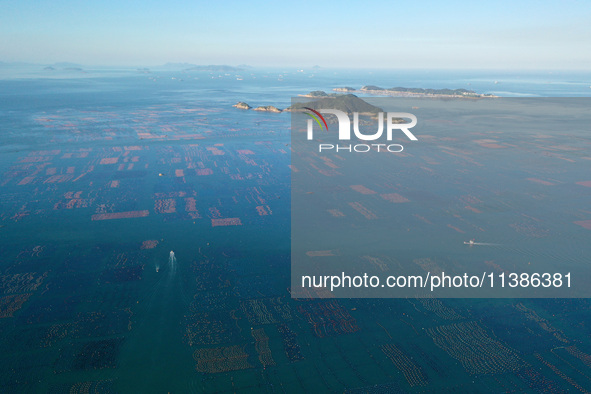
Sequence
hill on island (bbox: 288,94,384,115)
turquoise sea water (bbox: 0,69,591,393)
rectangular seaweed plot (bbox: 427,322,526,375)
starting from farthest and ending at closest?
hill on island (bbox: 288,94,384,115)
rectangular seaweed plot (bbox: 427,322,526,375)
turquoise sea water (bbox: 0,69,591,393)

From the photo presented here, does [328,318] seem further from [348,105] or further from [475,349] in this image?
[348,105]

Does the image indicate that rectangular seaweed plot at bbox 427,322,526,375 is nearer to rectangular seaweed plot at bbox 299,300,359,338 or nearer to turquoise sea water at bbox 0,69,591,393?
turquoise sea water at bbox 0,69,591,393

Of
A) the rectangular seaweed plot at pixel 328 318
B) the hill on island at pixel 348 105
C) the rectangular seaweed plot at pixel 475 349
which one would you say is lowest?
the rectangular seaweed plot at pixel 475 349

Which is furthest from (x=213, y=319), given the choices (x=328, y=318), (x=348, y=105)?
(x=348, y=105)

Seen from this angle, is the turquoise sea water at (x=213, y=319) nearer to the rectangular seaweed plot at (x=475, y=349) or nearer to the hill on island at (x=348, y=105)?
the rectangular seaweed plot at (x=475, y=349)

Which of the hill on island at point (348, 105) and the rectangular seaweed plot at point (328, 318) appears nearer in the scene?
the rectangular seaweed plot at point (328, 318)

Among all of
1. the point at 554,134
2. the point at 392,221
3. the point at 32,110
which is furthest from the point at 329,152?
the point at 32,110

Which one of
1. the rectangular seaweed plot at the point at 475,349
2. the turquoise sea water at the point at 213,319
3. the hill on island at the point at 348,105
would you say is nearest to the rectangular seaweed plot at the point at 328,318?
the turquoise sea water at the point at 213,319

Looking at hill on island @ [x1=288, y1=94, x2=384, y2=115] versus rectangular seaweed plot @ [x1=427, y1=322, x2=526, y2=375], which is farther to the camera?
hill on island @ [x1=288, y1=94, x2=384, y2=115]

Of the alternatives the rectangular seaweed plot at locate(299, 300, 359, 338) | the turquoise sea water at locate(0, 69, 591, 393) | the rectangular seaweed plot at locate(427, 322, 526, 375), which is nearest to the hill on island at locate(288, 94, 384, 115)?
the turquoise sea water at locate(0, 69, 591, 393)

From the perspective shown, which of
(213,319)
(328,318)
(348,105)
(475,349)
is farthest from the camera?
(348,105)

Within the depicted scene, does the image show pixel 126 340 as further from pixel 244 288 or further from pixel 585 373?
Result: pixel 585 373

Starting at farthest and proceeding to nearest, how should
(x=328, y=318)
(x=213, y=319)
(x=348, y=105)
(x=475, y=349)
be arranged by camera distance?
1. (x=348, y=105)
2. (x=328, y=318)
3. (x=213, y=319)
4. (x=475, y=349)
